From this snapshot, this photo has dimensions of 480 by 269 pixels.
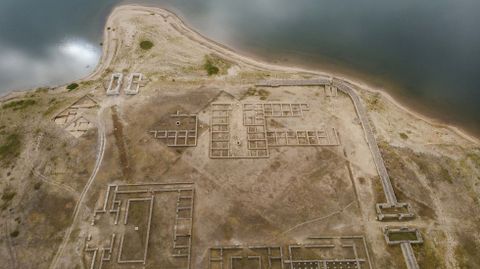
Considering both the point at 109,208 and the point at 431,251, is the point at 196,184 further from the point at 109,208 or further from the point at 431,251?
the point at 431,251

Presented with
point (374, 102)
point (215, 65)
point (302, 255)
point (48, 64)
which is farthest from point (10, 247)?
point (374, 102)

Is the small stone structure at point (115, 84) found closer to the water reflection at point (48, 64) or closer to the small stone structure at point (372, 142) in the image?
the water reflection at point (48, 64)

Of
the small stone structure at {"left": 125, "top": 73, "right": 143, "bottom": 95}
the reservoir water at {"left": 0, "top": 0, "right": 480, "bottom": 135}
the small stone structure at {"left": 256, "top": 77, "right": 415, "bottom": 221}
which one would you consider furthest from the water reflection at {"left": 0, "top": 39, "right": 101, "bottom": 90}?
the small stone structure at {"left": 256, "top": 77, "right": 415, "bottom": 221}

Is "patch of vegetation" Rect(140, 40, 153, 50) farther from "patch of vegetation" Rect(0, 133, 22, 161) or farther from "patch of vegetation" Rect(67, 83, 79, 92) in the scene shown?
"patch of vegetation" Rect(0, 133, 22, 161)

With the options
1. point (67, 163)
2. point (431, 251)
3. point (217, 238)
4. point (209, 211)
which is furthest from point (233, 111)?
point (431, 251)

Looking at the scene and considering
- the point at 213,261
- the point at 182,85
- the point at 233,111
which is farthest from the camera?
the point at 182,85
